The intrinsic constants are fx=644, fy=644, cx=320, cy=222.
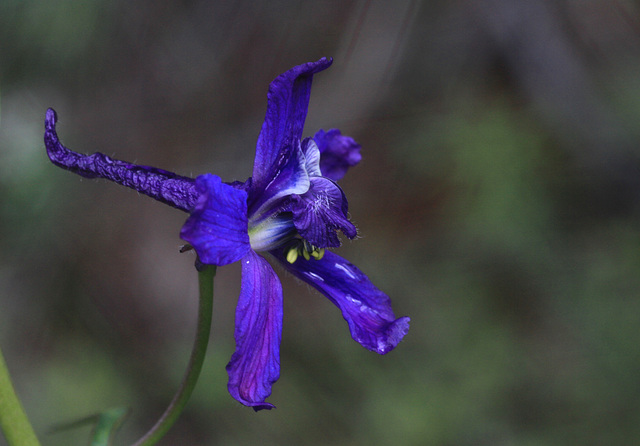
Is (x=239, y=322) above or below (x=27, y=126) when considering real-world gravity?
below

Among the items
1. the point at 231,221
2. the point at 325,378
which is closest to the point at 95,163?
the point at 231,221

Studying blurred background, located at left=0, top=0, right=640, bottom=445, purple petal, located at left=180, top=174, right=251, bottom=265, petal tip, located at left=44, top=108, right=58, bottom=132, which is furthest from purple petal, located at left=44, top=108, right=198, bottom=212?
blurred background, located at left=0, top=0, right=640, bottom=445

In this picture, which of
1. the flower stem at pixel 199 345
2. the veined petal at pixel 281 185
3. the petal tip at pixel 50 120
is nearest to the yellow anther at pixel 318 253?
the veined petal at pixel 281 185

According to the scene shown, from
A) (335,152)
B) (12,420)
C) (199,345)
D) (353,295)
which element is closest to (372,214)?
(335,152)

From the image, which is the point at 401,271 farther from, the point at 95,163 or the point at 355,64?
the point at 95,163

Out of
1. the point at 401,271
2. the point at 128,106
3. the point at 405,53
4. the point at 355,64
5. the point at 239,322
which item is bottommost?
the point at 239,322

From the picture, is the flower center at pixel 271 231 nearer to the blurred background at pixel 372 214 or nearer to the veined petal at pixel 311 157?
the veined petal at pixel 311 157

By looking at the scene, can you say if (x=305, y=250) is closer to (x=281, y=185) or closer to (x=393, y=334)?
(x=281, y=185)
